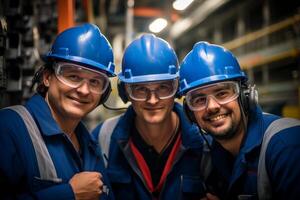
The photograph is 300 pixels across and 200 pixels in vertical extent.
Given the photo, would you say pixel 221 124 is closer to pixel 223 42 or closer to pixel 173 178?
pixel 173 178

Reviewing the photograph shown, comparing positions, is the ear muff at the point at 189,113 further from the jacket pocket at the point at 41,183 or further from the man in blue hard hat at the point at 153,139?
the jacket pocket at the point at 41,183

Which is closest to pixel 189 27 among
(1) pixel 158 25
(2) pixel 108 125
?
→ (1) pixel 158 25

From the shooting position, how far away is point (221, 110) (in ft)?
7.36

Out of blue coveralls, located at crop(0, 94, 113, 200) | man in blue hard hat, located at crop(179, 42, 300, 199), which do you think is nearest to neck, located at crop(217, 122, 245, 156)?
man in blue hard hat, located at crop(179, 42, 300, 199)

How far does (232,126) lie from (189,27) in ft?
23.0

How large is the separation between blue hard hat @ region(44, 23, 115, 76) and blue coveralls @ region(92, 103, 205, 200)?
0.70m

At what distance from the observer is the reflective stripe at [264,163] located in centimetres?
191

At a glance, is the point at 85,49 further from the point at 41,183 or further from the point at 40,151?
the point at 41,183

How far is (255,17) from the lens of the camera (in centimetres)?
842

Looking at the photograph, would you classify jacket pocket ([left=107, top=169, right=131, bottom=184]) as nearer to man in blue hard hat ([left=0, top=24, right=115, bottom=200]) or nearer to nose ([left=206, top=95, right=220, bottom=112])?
man in blue hard hat ([left=0, top=24, right=115, bottom=200])

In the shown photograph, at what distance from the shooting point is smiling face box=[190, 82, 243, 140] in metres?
2.23

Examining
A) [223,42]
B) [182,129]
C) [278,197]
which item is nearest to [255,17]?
[223,42]

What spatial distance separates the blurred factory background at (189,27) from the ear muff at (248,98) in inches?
64.6

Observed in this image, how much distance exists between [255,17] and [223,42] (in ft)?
5.76
